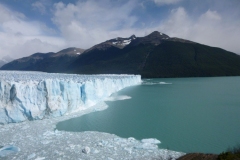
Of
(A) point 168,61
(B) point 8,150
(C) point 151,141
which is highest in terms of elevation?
(A) point 168,61

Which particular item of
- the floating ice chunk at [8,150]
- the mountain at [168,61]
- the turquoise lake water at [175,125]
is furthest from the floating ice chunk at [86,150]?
the mountain at [168,61]

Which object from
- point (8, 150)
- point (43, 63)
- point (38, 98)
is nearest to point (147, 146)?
point (8, 150)

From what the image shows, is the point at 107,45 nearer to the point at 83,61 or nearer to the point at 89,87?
the point at 83,61

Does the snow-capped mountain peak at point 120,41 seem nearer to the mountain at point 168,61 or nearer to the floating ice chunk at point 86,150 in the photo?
the mountain at point 168,61

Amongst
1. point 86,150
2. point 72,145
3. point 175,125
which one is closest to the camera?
point 86,150

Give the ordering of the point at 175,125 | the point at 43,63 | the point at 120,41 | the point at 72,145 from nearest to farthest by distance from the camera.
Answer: the point at 72,145, the point at 175,125, the point at 120,41, the point at 43,63

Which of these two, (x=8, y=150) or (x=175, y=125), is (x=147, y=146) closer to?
(x=175, y=125)

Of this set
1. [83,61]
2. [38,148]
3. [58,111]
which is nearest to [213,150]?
[38,148]

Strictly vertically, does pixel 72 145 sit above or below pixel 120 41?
below
